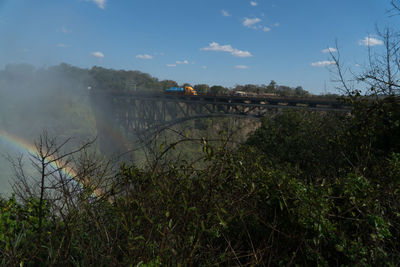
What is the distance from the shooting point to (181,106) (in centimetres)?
3653

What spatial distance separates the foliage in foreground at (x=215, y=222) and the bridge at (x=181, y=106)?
1342 mm

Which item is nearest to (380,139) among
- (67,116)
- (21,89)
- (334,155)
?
(334,155)

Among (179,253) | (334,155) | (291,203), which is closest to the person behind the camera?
(179,253)

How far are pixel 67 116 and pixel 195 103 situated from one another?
5254cm

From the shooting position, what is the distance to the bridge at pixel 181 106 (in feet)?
65.1

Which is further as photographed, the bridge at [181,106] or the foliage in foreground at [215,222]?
the bridge at [181,106]

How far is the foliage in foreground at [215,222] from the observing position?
2908mm

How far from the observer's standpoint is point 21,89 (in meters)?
74.9

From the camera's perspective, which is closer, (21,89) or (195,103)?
(195,103)

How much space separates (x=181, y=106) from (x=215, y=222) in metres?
33.6

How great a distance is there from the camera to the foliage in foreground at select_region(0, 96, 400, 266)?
9.54 ft

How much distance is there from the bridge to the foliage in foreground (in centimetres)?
134

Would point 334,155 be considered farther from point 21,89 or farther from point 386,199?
point 21,89

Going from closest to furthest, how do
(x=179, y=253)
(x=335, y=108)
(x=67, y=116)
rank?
(x=179, y=253)
(x=335, y=108)
(x=67, y=116)
